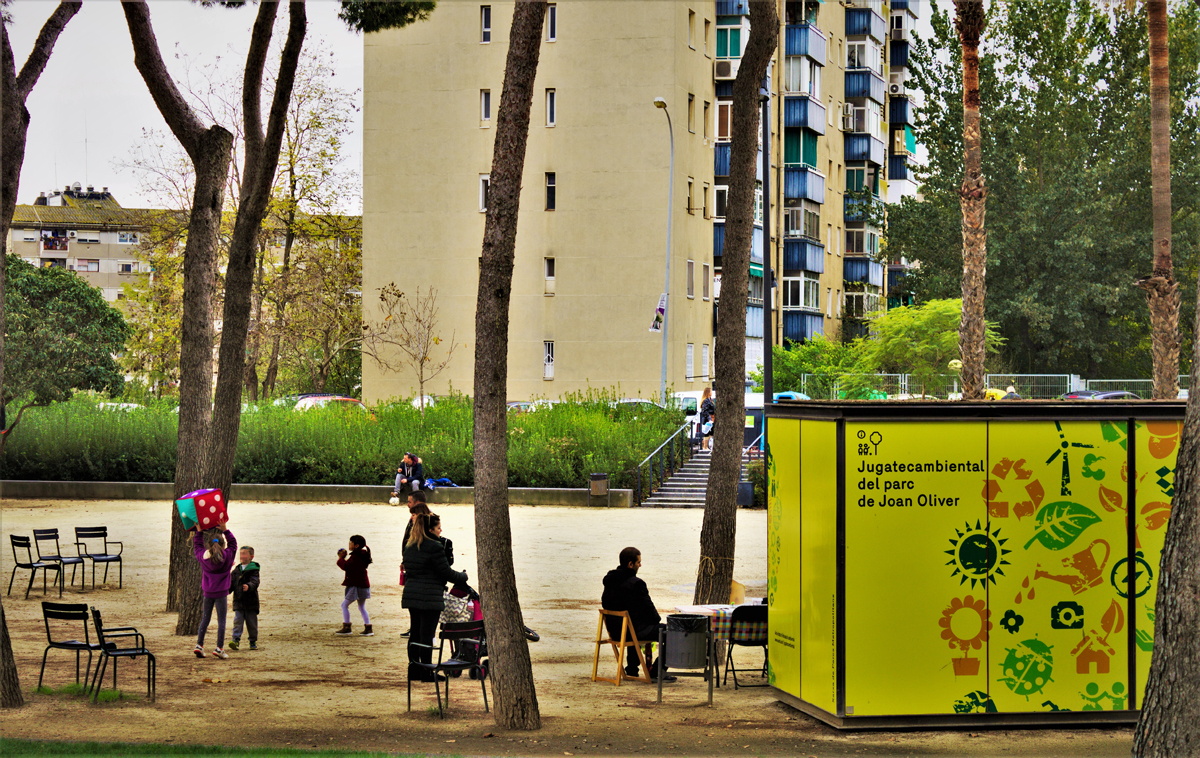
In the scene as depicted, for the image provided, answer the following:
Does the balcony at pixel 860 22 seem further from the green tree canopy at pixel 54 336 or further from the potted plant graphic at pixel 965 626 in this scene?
the potted plant graphic at pixel 965 626

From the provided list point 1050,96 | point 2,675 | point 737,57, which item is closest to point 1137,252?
point 1050,96

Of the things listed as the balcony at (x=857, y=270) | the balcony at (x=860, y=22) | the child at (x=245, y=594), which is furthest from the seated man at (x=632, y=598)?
the balcony at (x=860, y=22)

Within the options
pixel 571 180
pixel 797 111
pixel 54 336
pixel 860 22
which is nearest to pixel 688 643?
pixel 54 336

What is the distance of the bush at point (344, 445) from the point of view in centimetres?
3197

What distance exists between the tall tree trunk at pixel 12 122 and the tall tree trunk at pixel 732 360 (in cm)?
725

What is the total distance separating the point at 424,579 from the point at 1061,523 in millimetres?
5761

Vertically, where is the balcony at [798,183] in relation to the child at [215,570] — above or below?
above

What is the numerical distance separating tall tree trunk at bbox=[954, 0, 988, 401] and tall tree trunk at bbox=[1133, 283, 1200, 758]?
15.5 meters

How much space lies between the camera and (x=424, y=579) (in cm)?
1177

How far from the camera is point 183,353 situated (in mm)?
15266

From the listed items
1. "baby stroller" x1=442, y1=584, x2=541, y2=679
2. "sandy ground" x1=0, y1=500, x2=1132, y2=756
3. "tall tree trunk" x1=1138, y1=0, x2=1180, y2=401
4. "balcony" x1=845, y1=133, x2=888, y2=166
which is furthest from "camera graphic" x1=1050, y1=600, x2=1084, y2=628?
"balcony" x1=845, y1=133, x2=888, y2=166

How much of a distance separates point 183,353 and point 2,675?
18.0ft

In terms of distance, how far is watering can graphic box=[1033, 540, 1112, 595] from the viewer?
10320 millimetres

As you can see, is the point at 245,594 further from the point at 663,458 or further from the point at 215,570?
the point at 663,458
